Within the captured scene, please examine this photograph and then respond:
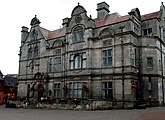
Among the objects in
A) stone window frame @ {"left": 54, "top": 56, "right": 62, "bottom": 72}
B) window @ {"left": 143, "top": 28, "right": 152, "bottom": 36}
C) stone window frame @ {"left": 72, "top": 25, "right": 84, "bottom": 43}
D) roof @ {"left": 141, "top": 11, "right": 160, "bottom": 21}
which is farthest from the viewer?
stone window frame @ {"left": 54, "top": 56, "right": 62, "bottom": 72}

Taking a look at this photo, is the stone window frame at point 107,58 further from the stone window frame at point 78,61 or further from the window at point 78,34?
the window at point 78,34

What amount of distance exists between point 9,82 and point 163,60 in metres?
39.5

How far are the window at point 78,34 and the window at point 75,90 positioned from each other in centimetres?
655

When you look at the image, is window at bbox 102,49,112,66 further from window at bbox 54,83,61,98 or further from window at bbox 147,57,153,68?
window at bbox 54,83,61,98

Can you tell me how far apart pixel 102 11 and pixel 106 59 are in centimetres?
864

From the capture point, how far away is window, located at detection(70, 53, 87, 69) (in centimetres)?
3174

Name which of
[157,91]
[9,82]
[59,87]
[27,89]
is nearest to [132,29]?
[157,91]

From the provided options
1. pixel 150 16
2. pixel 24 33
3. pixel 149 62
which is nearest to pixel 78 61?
pixel 149 62

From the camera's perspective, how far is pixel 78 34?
108ft

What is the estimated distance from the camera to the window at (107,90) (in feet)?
94.6

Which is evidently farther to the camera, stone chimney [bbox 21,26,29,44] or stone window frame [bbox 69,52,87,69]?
stone chimney [bbox 21,26,29,44]

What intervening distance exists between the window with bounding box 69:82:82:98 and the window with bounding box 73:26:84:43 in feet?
21.5

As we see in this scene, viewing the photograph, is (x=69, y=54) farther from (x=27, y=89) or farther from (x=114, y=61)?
(x=27, y=89)

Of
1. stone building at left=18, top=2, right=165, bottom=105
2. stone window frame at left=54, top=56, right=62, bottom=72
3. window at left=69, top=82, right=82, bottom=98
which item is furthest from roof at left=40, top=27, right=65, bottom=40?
window at left=69, top=82, right=82, bottom=98
